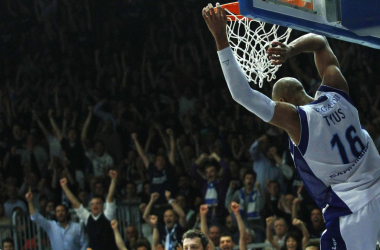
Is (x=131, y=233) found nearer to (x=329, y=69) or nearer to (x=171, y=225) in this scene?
(x=171, y=225)

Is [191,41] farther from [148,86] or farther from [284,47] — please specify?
[284,47]

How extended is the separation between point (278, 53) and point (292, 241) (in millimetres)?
3878

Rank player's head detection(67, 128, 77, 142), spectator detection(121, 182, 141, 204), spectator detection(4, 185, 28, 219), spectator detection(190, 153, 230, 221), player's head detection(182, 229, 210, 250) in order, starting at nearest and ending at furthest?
1. player's head detection(182, 229, 210, 250)
2. spectator detection(190, 153, 230, 221)
3. spectator detection(121, 182, 141, 204)
4. spectator detection(4, 185, 28, 219)
5. player's head detection(67, 128, 77, 142)

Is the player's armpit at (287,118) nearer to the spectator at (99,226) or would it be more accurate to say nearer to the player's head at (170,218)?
the player's head at (170,218)

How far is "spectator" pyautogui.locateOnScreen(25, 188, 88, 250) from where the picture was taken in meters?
8.69

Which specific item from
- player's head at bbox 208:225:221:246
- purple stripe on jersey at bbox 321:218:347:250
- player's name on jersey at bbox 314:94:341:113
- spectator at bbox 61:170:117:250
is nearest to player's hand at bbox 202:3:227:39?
player's name on jersey at bbox 314:94:341:113

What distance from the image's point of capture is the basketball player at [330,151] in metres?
3.67

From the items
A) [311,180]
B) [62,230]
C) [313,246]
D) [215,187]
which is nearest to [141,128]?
[215,187]

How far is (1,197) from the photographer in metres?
10.5

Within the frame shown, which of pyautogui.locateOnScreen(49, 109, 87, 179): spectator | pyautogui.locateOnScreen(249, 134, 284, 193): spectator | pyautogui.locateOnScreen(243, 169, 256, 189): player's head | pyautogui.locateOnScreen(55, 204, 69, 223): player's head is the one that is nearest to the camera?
pyautogui.locateOnScreen(55, 204, 69, 223): player's head

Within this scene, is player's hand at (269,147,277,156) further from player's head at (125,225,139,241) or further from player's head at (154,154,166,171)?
player's head at (125,225,139,241)

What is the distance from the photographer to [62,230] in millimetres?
8781

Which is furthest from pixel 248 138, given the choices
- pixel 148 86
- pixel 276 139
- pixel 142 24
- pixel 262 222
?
pixel 142 24

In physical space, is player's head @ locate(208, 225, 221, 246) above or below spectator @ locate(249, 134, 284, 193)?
below
